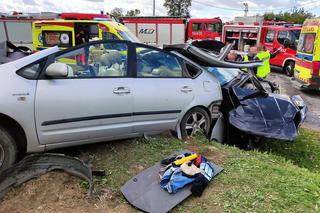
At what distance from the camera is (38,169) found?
10.2ft

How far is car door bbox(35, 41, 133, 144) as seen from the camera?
3422 mm

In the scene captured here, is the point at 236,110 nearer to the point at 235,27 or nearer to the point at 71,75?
the point at 71,75

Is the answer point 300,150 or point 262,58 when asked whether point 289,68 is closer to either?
point 262,58

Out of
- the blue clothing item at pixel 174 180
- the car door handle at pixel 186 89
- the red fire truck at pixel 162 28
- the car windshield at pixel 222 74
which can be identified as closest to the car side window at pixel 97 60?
the car door handle at pixel 186 89

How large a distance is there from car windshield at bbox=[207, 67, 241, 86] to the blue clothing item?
2614 millimetres

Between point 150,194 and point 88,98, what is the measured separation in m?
1.38

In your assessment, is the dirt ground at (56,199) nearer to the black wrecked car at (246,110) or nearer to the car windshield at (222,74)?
the black wrecked car at (246,110)

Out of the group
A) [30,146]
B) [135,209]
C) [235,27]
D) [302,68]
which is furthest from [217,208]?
[235,27]

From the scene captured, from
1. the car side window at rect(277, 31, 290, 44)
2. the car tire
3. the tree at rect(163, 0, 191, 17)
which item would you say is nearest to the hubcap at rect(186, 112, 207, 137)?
the car tire

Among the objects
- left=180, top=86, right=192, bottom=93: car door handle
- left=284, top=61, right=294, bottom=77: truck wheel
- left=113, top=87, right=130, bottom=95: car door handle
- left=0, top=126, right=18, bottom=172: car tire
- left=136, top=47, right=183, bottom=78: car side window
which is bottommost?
left=284, top=61, right=294, bottom=77: truck wheel

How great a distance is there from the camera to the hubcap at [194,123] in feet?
15.0

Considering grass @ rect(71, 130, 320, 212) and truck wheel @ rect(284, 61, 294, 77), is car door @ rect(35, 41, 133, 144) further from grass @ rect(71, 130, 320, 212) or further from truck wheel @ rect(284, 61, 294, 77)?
truck wheel @ rect(284, 61, 294, 77)

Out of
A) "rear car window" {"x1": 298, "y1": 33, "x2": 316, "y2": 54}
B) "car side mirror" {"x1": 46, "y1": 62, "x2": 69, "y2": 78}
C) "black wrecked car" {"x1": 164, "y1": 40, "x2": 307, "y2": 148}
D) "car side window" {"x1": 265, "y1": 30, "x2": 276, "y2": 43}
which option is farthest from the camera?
"car side window" {"x1": 265, "y1": 30, "x2": 276, "y2": 43}

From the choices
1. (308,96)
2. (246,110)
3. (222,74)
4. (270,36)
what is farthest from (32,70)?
(270,36)
